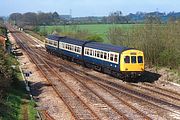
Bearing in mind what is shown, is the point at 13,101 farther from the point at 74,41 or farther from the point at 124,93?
the point at 74,41

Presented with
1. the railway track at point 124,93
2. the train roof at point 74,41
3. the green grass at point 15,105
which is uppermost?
the train roof at point 74,41

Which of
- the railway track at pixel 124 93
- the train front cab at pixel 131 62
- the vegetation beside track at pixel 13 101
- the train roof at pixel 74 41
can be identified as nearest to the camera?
the vegetation beside track at pixel 13 101

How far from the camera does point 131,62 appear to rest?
31172mm

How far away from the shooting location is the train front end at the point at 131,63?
1219 inches

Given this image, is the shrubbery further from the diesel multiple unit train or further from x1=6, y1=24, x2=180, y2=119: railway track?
x1=6, y1=24, x2=180, y2=119: railway track

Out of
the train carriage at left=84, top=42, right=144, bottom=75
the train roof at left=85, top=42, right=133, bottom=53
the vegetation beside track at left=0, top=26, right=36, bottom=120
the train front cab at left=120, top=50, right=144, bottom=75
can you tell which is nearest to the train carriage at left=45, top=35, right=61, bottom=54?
the train roof at left=85, top=42, right=133, bottom=53

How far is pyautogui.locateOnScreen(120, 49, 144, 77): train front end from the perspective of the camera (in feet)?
102

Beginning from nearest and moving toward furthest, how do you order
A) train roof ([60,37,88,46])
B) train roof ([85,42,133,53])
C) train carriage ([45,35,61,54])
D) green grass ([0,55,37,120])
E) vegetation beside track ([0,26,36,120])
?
green grass ([0,55,37,120]), vegetation beside track ([0,26,36,120]), train roof ([85,42,133,53]), train roof ([60,37,88,46]), train carriage ([45,35,61,54])

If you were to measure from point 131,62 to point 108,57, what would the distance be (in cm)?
270

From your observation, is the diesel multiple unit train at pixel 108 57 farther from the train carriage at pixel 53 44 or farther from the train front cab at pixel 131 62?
the train carriage at pixel 53 44

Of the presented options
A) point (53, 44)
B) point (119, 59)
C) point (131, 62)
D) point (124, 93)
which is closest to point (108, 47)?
point (119, 59)

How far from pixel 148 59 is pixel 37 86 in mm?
14154

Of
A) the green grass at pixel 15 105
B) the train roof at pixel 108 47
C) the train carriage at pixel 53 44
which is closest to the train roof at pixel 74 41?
the train roof at pixel 108 47

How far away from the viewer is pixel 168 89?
27859 mm
